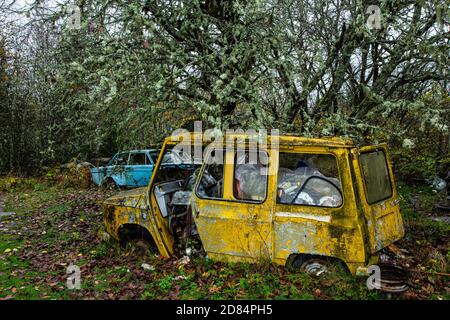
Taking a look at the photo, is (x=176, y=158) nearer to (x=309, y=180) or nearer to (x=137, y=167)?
(x=309, y=180)

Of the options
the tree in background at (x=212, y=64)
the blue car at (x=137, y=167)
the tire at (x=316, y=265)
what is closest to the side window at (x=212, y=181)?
the tree in background at (x=212, y=64)

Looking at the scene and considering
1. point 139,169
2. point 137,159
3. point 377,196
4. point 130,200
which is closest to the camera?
point 377,196

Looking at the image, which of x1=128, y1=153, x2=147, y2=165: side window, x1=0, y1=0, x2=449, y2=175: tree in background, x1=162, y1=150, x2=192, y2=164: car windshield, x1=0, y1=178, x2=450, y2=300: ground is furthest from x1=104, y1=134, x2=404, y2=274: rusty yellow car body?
x1=128, y1=153, x2=147, y2=165: side window

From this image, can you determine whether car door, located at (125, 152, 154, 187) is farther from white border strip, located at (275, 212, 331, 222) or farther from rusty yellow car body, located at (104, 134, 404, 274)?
white border strip, located at (275, 212, 331, 222)

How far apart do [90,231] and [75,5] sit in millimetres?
4268

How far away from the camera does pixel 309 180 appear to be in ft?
15.8

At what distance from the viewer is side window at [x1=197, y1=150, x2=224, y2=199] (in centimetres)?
529

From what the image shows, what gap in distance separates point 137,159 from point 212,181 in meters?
8.52

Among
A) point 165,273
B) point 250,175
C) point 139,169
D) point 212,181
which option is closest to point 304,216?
point 250,175

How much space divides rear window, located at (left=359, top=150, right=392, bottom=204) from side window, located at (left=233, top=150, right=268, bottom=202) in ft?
4.04

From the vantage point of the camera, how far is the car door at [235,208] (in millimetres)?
4922

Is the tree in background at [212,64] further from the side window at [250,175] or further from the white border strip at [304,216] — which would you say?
the white border strip at [304,216]

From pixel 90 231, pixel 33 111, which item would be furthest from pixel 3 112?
pixel 90 231

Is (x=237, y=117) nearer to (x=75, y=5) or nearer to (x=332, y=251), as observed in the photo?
(x=332, y=251)
